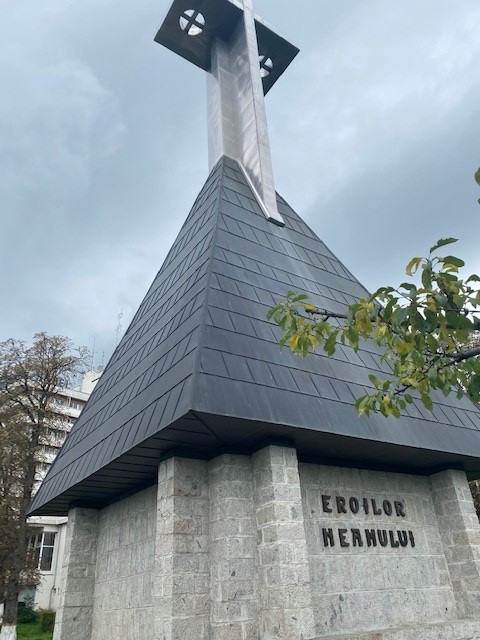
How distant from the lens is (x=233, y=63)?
47.6 ft

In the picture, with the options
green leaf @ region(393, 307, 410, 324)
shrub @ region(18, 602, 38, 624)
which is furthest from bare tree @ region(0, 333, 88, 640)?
green leaf @ region(393, 307, 410, 324)

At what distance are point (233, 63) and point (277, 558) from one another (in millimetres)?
13539

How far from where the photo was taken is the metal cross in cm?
1261

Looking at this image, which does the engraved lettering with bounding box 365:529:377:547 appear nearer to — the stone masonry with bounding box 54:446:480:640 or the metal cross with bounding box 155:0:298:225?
the stone masonry with bounding box 54:446:480:640

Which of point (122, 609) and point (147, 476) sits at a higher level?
point (147, 476)

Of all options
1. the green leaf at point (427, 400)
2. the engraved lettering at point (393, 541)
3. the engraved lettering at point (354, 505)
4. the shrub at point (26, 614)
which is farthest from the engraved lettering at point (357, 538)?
the shrub at point (26, 614)

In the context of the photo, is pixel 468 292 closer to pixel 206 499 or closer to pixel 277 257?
pixel 206 499

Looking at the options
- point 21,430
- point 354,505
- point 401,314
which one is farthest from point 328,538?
point 21,430

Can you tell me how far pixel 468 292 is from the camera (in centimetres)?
356

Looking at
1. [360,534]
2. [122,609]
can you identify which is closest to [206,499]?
[360,534]

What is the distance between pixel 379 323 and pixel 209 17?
44.9 feet

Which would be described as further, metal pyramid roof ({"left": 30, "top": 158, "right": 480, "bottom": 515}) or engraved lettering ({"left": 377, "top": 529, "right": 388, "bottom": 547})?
engraved lettering ({"left": 377, "top": 529, "right": 388, "bottom": 547})

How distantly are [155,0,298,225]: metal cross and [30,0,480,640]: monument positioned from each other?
3026 millimetres

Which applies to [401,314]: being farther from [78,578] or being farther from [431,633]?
[78,578]
